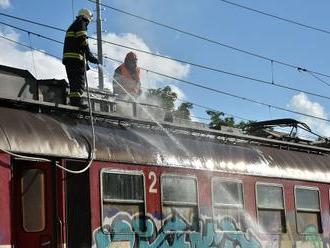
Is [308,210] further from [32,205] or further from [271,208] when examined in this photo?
[32,205]

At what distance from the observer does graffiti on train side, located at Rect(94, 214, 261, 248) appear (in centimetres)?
852

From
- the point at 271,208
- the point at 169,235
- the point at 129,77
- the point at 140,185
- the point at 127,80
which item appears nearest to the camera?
the point at 140,185

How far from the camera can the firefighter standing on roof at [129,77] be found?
1249 cm

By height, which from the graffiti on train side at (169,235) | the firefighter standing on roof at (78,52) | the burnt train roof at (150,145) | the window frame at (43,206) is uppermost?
the firefighter standing on roof at (78,52)

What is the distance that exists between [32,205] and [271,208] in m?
4.92

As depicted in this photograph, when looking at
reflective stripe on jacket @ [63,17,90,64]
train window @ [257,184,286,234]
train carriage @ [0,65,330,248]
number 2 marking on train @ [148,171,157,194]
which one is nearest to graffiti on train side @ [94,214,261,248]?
train carriage @ [0,65,330,248]

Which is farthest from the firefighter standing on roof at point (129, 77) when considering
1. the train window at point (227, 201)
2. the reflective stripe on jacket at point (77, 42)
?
the train window at point (227, 201)

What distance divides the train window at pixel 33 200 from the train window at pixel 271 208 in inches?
172

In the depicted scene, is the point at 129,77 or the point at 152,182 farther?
the point at 129,77

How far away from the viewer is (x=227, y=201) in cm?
1052

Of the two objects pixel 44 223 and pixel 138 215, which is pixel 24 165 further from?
pixel 138 215

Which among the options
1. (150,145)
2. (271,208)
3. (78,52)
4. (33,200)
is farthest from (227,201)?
(33,200)

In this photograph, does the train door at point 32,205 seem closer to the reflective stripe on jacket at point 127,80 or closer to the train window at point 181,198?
the train window at point 181,198

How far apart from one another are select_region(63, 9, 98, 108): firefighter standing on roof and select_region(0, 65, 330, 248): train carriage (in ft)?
2.50
